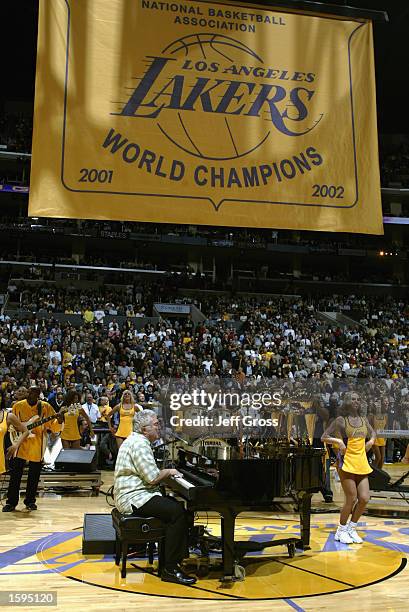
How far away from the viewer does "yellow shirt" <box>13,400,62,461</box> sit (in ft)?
24.2

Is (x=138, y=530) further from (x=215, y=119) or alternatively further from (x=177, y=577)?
(x=215, y=119)

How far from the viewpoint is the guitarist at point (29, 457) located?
7.37 metres

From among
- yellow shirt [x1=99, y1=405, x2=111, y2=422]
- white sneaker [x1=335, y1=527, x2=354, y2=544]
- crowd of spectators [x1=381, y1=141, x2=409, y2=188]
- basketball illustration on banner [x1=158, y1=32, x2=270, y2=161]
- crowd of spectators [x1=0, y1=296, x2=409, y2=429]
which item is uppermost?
crowd of spectators [x1=381, y1=141, x2=409, y2=188]

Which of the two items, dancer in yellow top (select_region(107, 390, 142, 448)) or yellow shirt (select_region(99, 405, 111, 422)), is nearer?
dancer in yellow top (select_region(107, 390, 142, 448))

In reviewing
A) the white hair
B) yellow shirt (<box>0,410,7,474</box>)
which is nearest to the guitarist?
yellow shirt (<box>0,410,7,474</box>)

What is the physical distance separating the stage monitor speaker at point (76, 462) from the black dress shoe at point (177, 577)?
461 centimetres

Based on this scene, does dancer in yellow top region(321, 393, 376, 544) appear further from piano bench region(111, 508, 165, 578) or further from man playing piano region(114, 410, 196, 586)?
piano bench region(111, 508, 165, 578)

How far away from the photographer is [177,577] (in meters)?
4.52

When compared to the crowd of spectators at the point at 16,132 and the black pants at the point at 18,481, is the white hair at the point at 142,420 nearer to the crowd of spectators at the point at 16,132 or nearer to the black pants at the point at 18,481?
the black pants at the point at 18,481

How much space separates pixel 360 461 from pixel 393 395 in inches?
374

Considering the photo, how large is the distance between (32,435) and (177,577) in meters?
3.48

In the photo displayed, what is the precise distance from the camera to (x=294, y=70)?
4.71 metres

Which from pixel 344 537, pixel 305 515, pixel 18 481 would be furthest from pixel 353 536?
pixel 18 481

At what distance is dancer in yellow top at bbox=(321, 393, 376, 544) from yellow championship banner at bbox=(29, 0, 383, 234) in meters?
2.39
